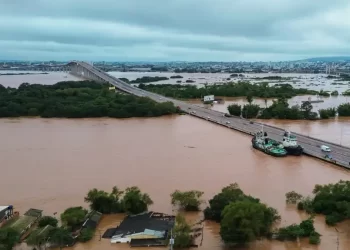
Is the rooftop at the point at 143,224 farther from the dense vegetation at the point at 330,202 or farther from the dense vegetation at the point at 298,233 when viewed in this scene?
the dense vegetation at the point at 330,202

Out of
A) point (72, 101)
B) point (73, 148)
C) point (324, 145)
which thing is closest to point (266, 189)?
point (324, 145)

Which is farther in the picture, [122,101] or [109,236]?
[122,101]

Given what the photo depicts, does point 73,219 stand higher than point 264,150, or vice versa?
point 73,219

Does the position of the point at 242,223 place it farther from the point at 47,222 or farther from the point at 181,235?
the point at 47,222

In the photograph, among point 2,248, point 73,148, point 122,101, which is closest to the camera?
point 2,248

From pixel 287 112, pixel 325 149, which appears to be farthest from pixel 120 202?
pixel 287 112

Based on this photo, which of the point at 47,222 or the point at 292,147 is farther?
the point at 292,147

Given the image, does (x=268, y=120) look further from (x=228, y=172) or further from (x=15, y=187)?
(x=15, y=187)
